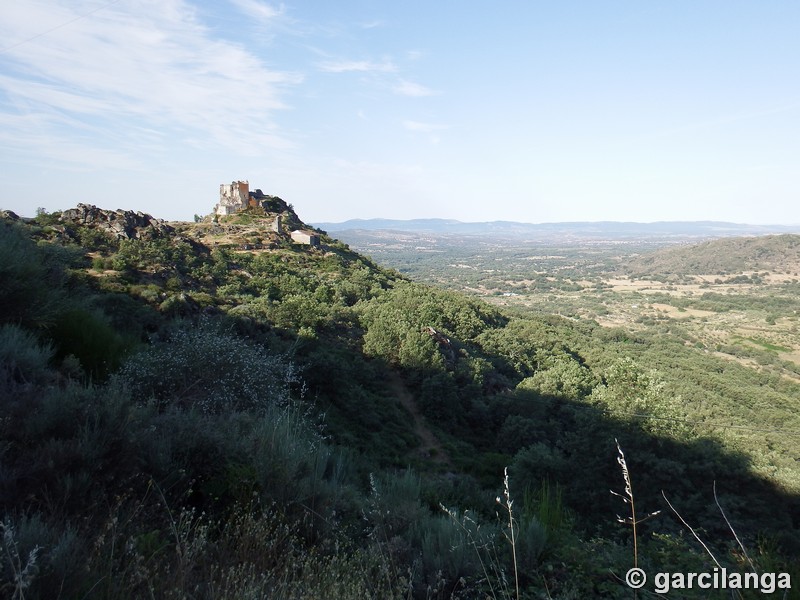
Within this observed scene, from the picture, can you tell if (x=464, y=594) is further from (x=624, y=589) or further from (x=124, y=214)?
(x=124, y=214)

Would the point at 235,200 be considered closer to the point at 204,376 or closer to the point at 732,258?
the point at 204,376

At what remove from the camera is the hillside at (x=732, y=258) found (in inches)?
3713

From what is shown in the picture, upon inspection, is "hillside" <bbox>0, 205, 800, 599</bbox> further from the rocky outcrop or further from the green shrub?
the rocky outcrop

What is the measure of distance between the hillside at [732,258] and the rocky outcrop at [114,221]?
109m

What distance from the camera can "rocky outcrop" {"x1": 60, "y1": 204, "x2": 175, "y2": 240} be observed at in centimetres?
2644

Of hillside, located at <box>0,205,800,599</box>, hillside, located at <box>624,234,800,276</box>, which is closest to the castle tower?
hillside, located at <box>0,205,800,599</box>

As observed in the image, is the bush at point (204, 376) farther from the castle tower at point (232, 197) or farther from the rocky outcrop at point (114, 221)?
the castle tower at point (232, 197)

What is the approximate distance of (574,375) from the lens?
1975 centimetres

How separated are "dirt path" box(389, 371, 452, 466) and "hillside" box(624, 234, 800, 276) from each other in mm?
103323

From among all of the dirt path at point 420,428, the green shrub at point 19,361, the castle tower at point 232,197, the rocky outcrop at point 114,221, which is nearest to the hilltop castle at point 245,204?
the castle tower at point 232,197

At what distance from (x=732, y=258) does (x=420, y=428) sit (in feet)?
373

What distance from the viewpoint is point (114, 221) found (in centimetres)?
2738

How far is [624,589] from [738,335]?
192 feet

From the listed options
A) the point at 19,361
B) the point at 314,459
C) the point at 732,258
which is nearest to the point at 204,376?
the point at 19,361
